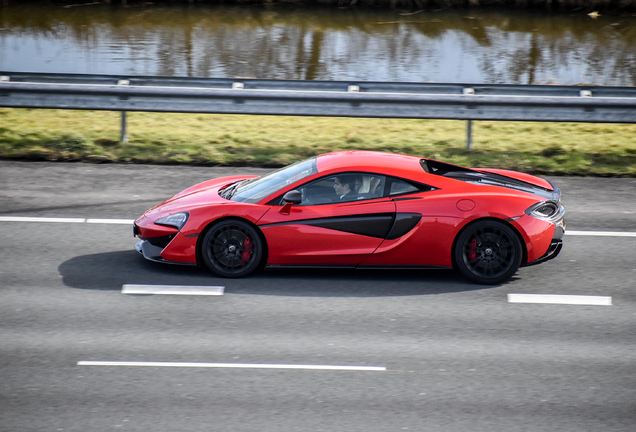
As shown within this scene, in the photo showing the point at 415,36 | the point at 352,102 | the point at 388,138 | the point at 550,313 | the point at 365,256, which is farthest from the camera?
the point at 415,36

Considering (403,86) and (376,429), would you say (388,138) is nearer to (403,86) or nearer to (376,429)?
(403,86)

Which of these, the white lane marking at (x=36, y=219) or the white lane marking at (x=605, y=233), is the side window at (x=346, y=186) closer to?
the white lane marking at (x=605, y=233)

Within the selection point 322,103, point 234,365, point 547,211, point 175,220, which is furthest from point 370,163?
point 322,103

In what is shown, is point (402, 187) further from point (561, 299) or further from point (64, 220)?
point (64, 220)

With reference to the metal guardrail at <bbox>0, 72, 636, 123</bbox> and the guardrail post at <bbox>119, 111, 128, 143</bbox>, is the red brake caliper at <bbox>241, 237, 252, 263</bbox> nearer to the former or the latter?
the metal guardrail at <bbox>0, 72, 636, 123</bbox>

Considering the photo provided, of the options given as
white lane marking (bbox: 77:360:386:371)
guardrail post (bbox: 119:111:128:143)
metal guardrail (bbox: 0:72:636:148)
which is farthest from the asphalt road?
guardrail post (bbox: 119:111:128:143)

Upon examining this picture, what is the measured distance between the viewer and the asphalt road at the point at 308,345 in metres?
5.16

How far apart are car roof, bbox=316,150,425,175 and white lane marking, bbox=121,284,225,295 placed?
1607 millimetres

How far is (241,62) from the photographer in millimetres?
18297

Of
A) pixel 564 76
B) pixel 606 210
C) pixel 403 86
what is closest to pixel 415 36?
pixel 564 76

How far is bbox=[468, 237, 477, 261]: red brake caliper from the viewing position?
7324mm

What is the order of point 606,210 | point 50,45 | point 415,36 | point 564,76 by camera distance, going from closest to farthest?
point 606,210, point 564,76, point 50,45, point 415,36

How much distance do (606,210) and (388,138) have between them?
13.8 ft

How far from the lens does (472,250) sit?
24.1 feet
